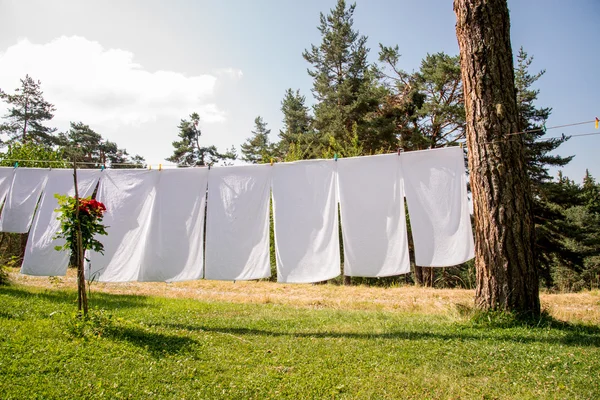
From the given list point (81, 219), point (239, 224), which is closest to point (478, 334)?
point (239, 224)

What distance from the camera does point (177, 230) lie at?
5.51m

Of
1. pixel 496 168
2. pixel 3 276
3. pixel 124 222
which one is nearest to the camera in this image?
pixel 496 168

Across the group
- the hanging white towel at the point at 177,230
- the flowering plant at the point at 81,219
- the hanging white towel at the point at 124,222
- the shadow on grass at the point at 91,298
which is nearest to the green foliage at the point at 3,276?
the shadow on grass at the point at 91,298

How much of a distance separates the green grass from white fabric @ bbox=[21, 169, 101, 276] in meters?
1.15

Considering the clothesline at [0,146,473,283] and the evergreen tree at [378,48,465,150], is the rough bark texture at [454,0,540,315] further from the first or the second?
the evergreen tree at [378,48,465,150]

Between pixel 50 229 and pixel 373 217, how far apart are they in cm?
527

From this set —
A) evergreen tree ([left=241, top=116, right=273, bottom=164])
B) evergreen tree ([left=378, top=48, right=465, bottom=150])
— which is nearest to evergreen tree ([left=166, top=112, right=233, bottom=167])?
evergreen tree ([left=241, top=116, right=273, bottom=164])

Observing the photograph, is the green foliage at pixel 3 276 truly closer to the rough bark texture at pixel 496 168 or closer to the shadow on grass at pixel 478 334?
the shadow on grass at pixel 478 334

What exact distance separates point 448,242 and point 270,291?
4.95 metres

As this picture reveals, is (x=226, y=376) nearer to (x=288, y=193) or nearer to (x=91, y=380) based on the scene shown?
(x=91, y=380)

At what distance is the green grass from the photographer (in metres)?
2.55

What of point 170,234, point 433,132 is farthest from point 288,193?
point 433,132

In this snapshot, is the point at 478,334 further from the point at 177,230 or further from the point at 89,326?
the point at 177,230

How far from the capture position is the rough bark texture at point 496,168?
4102 mm
